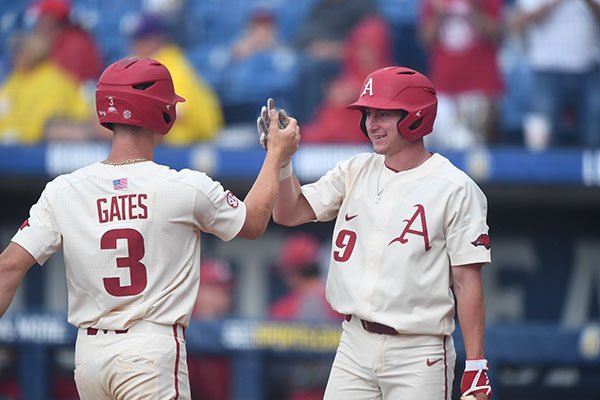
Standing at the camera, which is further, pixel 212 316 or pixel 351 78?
pixel 212 316

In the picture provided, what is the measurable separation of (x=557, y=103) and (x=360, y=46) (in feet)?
4.23

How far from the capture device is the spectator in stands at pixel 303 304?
21.6ft

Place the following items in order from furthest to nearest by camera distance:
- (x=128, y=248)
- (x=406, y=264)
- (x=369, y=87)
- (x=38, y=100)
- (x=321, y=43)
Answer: (x=38, y=100) → (x=321, y=43) → (x=369, y=87) → (x=406, y=264) → (x=128, y=248)

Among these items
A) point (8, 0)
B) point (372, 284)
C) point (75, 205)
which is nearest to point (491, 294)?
point (8, 0)

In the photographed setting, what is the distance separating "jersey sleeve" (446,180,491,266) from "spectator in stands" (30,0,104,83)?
15.2 ft

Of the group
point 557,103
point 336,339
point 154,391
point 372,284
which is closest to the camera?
point 154,391

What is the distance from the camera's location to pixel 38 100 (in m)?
7.82

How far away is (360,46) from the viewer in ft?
24.1

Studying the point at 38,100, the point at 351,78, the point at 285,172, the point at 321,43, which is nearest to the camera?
the point at 285,172

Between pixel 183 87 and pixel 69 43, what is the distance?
37.7 inches

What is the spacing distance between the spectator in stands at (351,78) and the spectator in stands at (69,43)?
1.59m

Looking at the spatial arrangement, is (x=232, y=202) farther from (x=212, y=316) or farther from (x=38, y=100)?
(x=38, y=100)

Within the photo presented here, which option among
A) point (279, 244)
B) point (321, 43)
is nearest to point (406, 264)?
point (321, 43)

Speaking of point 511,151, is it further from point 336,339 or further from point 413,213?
point 413,213
